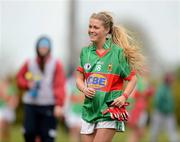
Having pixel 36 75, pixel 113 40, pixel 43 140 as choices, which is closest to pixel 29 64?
pixel 36 75

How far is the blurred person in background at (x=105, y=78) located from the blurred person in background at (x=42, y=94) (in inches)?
129

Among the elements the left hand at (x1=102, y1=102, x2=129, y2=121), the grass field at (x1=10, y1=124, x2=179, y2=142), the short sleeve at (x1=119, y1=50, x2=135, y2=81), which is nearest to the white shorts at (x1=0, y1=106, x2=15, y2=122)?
the grass field at (x1=10, y1=124, x2=179, y2=142)

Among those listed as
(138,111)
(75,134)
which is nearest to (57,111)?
(138,111)

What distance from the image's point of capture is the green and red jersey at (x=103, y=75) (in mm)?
9133

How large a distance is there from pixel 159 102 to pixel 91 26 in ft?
38.6

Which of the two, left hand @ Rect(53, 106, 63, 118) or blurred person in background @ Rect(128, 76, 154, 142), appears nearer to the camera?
left hand @ Rect(53, 106, 63, 118)

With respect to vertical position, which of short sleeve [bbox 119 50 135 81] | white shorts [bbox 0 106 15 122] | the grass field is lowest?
the grass field

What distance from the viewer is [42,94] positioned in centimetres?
1273

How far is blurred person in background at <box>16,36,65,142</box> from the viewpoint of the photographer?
1262 cm

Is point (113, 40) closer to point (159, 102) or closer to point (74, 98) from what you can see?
point (74, 98)

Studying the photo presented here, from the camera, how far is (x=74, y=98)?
18.8 metres

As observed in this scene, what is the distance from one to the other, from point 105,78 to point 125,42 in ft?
1.78

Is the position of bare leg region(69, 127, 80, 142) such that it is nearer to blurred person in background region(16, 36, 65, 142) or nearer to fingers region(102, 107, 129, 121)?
blurred person in background region(16, 36, 65, 142)

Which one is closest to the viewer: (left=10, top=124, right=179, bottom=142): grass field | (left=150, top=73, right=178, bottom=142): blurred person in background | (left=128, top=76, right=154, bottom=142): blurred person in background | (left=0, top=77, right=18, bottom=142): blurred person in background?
(left=128, top=76, right=154, bottom=142): blurred person in background
